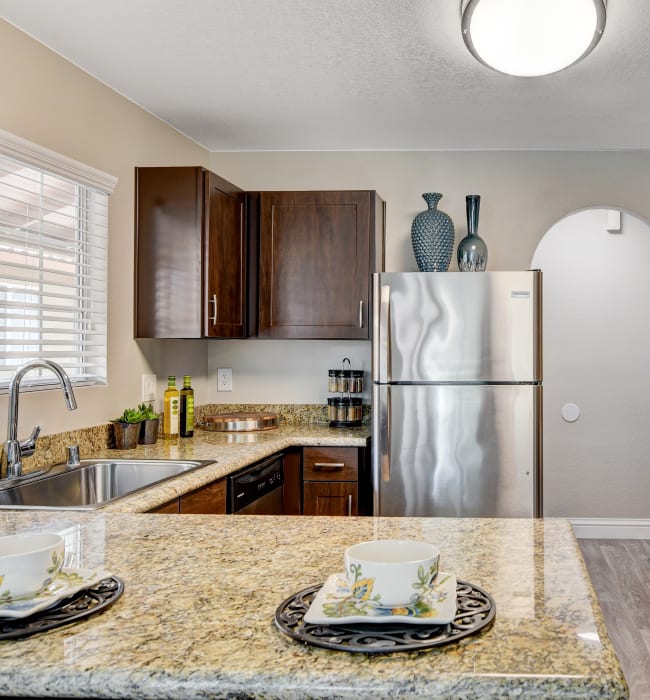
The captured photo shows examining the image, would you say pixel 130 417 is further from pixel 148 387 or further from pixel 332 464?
pixel 332 464

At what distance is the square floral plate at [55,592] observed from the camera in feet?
3.05

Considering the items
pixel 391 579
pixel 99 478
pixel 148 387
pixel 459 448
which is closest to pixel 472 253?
pixel 459 448

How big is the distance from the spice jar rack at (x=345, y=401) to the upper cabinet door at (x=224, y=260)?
1.87 ft

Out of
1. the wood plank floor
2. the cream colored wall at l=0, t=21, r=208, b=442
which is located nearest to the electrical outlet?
the cream colored wall at l=0, t=21, r=208, b=442

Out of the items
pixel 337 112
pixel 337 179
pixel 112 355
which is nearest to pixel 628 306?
pixel 337 179

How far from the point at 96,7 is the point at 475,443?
222 centimetres

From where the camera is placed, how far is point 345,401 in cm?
381

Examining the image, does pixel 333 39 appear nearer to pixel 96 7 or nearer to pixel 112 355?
pixel 96 7

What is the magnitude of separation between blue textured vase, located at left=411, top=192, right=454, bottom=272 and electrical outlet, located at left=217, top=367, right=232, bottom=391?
4.05ft

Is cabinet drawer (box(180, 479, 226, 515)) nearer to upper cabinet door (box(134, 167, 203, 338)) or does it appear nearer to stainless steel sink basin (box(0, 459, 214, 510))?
stainless steel sink basin (box(0, 459, 214, 510))

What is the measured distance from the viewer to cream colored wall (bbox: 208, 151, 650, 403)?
4098 mm

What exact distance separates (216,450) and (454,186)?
210 cm

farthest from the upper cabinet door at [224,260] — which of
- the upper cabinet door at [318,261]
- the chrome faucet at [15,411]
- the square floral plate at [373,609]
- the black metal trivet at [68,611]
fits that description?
the square floral plate at [373,609]

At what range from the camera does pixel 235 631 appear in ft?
3.08
